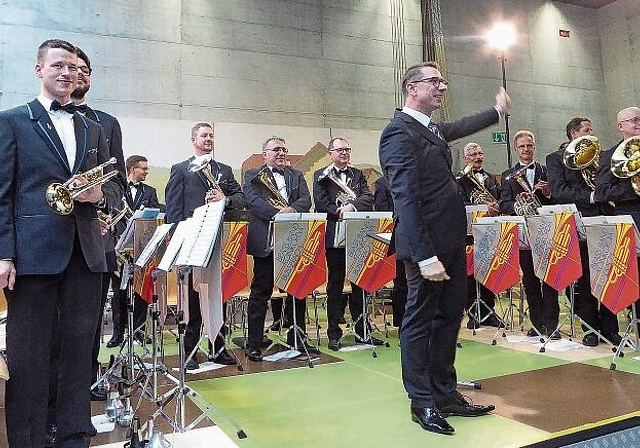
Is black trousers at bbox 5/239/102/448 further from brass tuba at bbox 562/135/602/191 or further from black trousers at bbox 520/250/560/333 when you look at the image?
black trousers at bbox 520/250/560/333

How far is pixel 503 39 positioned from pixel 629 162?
7420 millimetres

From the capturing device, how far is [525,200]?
5.65 m

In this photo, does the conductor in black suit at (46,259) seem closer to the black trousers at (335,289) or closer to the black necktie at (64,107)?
the black necktie at (64,107)

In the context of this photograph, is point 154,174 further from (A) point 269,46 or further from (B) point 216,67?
(A) point 269,46

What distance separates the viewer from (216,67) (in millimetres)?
8914

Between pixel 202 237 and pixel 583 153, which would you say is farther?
pixel 583 153

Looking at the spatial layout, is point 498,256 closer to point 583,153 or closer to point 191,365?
point 583,153

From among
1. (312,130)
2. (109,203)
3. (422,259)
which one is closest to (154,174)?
(312,130)

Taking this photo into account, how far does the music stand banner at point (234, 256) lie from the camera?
15.9ft

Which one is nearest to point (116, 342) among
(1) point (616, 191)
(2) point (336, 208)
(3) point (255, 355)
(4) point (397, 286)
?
(3) point (255, 355)

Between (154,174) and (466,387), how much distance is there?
5.96 metres

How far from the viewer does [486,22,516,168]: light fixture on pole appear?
10.8 m

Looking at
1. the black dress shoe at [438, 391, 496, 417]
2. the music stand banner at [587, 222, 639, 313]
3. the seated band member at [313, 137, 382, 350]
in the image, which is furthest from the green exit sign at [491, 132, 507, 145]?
the black dress shoe at [438, 391, 496, 417]

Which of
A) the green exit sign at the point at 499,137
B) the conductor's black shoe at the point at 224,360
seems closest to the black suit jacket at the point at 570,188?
the conductor's black shoe at the point at 224,360
